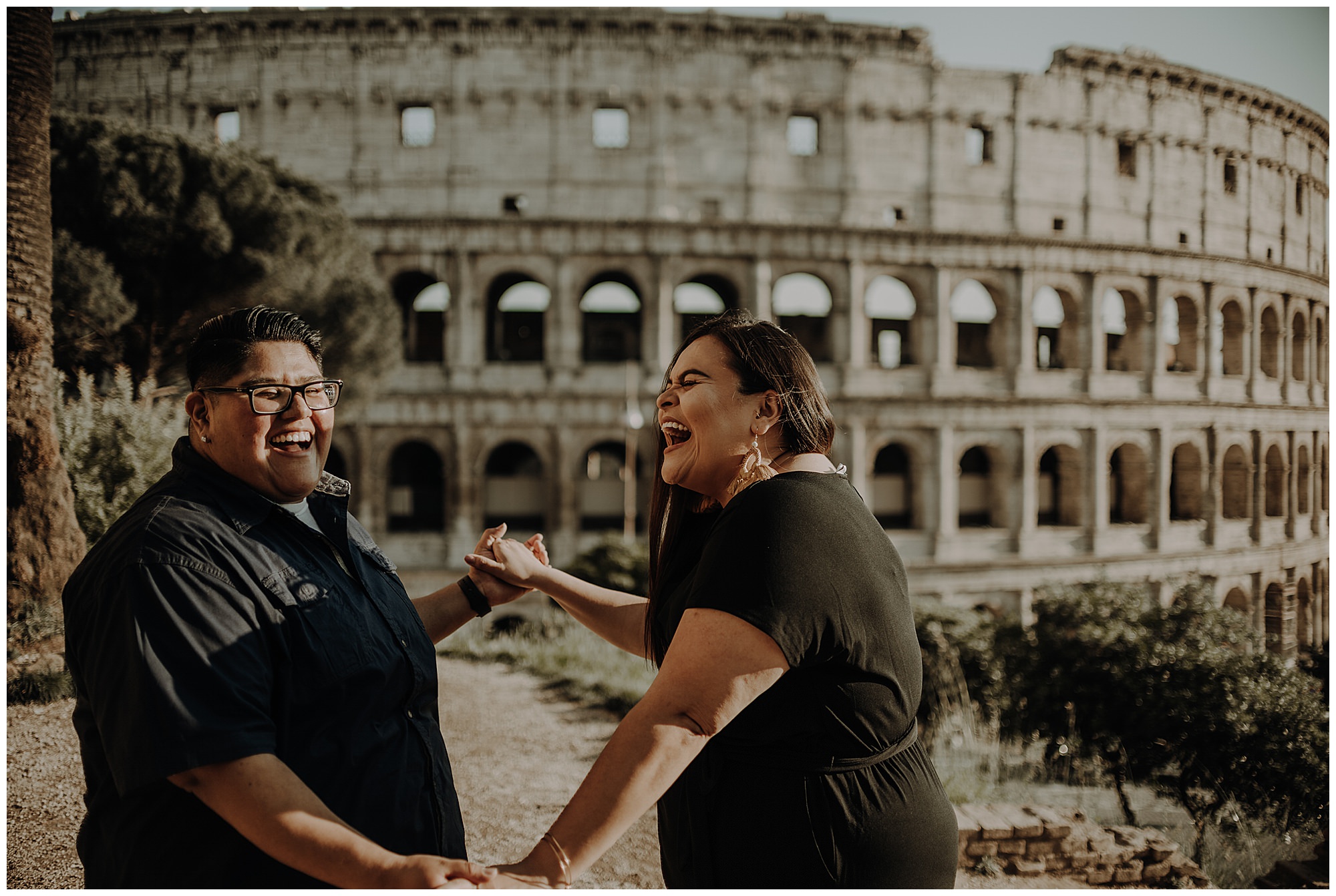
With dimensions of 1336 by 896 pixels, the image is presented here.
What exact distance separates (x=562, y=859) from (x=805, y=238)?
55.4 feet

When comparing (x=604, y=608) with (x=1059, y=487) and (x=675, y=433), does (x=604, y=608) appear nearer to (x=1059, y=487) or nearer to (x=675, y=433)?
(x=675, y=433)

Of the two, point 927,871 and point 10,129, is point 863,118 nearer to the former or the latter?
point 10,129

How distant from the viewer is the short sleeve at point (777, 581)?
5.03 ft

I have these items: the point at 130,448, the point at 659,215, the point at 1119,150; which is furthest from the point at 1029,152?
the point at 130,448

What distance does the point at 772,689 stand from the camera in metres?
1.67

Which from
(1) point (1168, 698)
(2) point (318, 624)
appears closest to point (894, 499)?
(1) point (1168, 698)

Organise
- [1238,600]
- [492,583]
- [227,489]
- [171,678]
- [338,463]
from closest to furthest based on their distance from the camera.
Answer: [171,678], [227,489], [492,583], [1238,600], [338,463]

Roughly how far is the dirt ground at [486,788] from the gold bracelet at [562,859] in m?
2.38

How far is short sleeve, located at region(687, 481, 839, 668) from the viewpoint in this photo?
153 centimetres

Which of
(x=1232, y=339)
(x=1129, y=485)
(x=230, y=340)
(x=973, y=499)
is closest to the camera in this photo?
(x=230, y=340)

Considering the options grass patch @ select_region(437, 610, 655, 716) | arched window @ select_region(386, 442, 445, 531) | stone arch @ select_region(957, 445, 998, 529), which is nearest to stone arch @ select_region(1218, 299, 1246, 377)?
stone arch @ select_region(957, 445, 998, 529)

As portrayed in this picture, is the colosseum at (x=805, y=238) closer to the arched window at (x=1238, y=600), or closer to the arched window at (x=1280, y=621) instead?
the arched window at (x=1238, y=600)

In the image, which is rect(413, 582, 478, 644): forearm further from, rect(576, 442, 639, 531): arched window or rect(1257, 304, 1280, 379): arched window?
rect(1257, 304, 1280, 379): arched window

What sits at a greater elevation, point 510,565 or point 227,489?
point 227,489
